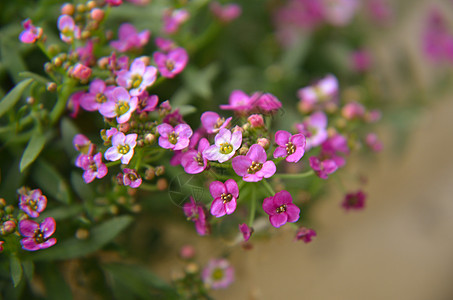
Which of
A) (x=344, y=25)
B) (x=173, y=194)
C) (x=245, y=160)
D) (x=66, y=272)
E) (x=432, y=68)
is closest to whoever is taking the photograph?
(x=245, y=160)

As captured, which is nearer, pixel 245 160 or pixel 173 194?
pixel 245 160

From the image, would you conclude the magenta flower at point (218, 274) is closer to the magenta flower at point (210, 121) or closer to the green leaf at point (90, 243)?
the green leaf at point (90, 243)

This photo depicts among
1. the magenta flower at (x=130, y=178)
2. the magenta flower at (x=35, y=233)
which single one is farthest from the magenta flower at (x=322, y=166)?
the magenta flower at (x=35, y=233)

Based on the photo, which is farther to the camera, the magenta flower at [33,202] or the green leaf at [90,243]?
the green leaf at [90,243]

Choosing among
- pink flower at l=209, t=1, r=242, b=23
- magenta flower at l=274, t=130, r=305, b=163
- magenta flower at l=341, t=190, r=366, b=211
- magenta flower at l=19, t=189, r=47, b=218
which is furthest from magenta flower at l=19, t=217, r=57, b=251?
pink flower at l=209, t=1, r=242, b=23

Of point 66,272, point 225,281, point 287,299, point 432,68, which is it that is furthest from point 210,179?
point 432,68

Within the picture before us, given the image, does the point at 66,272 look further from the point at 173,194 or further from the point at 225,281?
the point at 173,194

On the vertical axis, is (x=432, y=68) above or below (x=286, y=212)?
below

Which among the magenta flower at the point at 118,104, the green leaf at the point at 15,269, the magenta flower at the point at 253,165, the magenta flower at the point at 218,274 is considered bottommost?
the magenta flower at the point at 218,274
